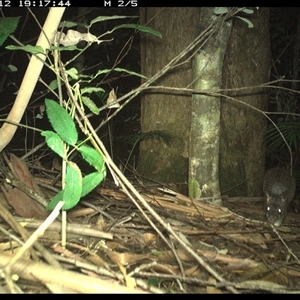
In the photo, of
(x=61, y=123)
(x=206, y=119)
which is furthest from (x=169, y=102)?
(x=61, y=123)

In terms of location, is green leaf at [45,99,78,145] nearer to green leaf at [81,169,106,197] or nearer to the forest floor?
green leaf at [81,169,106,197]

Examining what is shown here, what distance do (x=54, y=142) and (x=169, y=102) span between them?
1.72 metres

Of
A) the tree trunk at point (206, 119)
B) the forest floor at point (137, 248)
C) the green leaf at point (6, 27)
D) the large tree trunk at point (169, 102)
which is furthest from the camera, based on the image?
the large tree trunk at point (169, 102)

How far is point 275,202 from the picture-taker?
3277 millimetres

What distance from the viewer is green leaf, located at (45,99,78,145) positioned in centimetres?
191

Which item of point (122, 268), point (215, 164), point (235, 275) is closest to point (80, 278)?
point (122, 268)

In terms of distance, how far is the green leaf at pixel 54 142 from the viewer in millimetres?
1911

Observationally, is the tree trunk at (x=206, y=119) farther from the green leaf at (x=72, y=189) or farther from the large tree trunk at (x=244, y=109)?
the green leaf at (x=72, y=189)

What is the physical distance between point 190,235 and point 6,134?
3.76 feet

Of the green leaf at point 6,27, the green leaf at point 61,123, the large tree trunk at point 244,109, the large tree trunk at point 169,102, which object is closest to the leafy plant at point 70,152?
the green leaf at point 61,123

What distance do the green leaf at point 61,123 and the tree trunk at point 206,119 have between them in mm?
1281

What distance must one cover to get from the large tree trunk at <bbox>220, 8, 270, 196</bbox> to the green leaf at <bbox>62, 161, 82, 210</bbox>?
1.76 meters

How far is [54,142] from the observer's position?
1.92 metres

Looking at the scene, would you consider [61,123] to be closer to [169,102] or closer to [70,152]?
[70,152]
